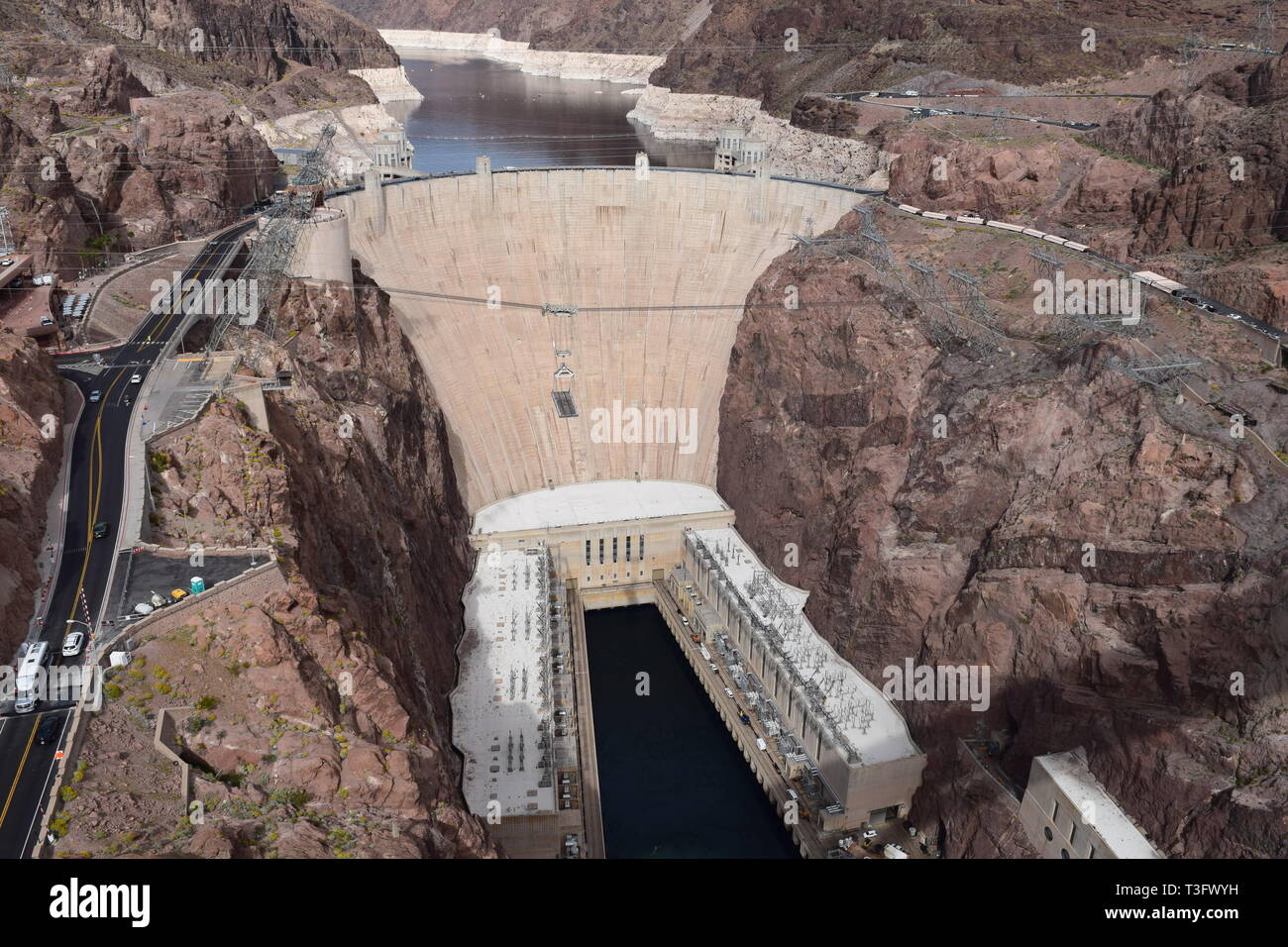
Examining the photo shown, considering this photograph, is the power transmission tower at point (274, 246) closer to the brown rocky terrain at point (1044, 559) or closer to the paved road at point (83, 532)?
the paved road at point (83, 532)

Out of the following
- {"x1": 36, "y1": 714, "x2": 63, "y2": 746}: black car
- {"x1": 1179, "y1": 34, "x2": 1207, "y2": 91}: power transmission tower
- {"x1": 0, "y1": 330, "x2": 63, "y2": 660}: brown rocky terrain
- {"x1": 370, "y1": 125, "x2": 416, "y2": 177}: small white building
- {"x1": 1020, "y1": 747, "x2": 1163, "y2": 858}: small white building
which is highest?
{"x1": 1179, "y1": 34, "x2": 1207, "y2": 91}: power transmission tower

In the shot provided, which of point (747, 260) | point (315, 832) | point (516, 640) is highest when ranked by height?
point (747, 260)

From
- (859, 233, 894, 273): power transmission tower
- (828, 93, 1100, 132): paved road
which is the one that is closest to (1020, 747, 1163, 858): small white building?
(859, 233, 894, 273): power transmission tower

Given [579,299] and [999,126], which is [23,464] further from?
[999,126]

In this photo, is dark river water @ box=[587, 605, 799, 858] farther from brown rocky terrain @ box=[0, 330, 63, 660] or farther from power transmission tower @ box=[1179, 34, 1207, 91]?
power transmission tower @ box=[1179, 34, 1207, 91]

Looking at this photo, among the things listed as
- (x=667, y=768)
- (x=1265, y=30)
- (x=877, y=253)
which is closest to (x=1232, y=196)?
(x=877, y=253)

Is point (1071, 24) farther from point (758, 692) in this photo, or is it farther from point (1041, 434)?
point (758, 692)

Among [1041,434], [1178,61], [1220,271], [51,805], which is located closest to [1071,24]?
[1178,61]
